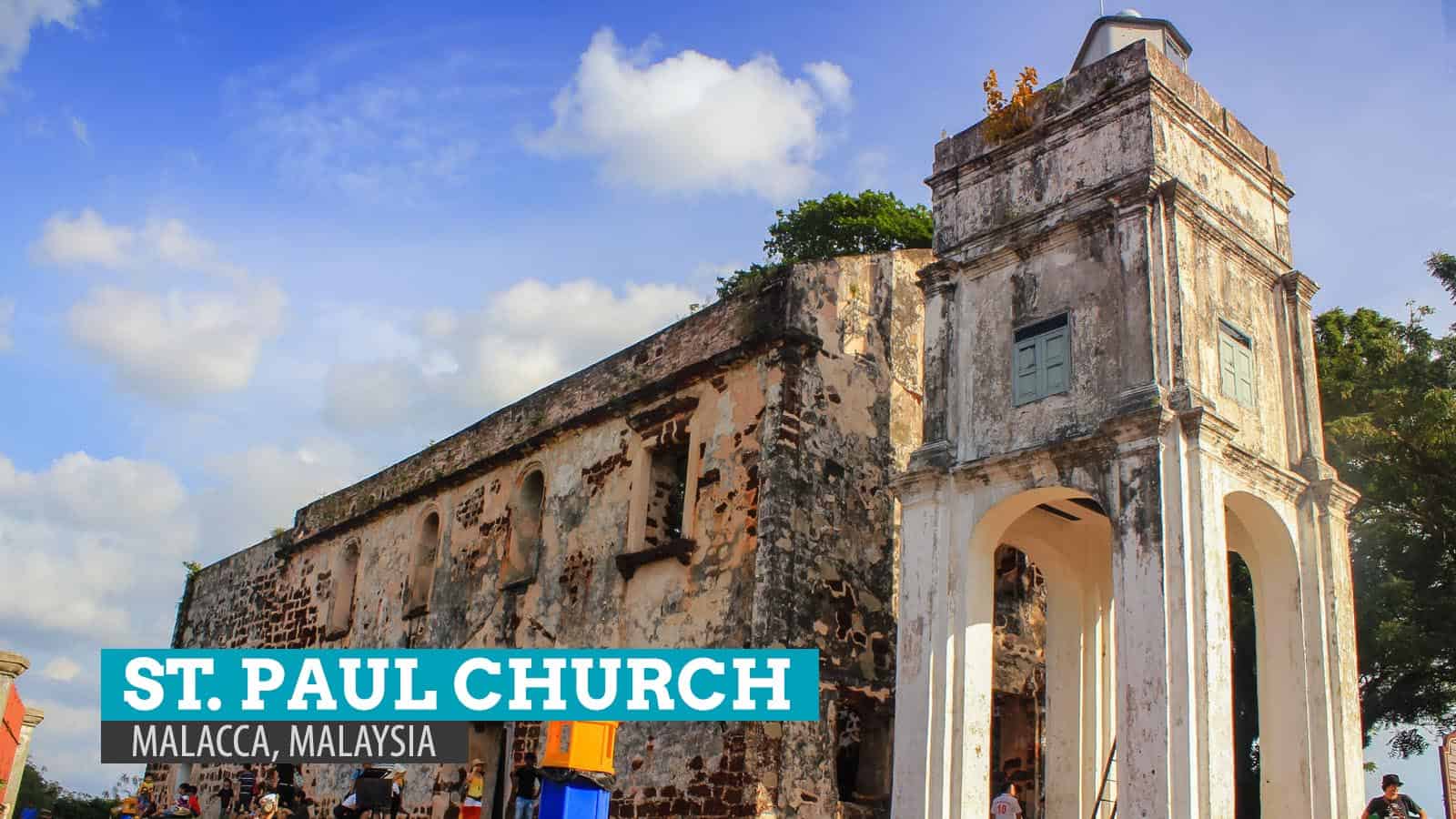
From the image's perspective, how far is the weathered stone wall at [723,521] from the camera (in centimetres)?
1148

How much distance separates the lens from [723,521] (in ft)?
40.2

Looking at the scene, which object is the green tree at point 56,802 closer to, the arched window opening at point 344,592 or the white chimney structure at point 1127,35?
the arched window opening at point 344,592

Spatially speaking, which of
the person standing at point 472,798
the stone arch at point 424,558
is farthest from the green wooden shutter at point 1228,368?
the stone arch at point 424,558

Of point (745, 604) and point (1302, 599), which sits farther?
point (745, 604)

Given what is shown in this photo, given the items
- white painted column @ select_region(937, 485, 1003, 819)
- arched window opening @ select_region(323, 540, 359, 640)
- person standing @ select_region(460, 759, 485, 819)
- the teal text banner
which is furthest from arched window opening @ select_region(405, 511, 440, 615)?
white painted column @ select_region(937, 485, 1003, 819)

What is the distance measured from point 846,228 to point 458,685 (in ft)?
45.9

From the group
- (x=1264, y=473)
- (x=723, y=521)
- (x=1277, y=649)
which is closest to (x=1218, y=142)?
(x=1264, y=473)

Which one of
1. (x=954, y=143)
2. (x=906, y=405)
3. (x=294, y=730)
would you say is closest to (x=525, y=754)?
(x=294, y=730)

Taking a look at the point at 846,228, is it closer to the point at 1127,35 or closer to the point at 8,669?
the point at 1127,35

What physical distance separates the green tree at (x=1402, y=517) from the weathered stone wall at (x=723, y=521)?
5.05m

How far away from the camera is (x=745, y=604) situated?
1159cm

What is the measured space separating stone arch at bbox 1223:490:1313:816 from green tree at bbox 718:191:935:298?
1256 centimetres

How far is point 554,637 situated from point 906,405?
4.38 meters

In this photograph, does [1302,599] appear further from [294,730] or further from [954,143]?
[294,730]
